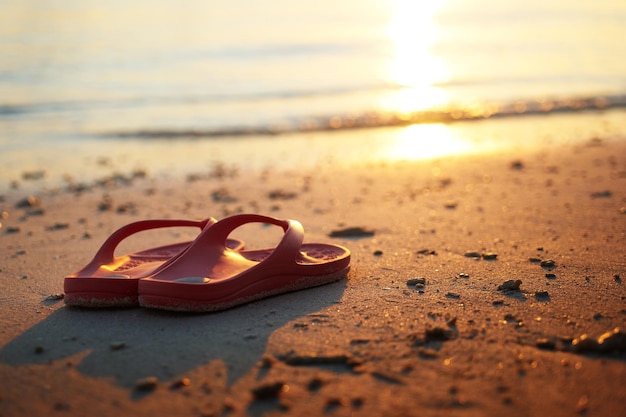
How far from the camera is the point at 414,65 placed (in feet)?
62.4

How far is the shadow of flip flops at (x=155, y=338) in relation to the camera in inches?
99.6

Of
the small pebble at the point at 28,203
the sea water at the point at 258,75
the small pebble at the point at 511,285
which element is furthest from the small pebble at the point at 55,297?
the sea water at the point at 258,75

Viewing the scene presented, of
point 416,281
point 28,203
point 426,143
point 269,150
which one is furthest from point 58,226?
point 426,143

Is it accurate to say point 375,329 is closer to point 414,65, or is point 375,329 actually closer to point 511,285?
point 511,285

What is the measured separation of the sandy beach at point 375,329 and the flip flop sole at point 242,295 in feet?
0.12

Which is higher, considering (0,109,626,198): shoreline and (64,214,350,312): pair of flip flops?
(0,109,626,198): shoreline

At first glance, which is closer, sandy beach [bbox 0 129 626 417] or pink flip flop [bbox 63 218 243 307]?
sandy beach [bbox 0 129 626 417]

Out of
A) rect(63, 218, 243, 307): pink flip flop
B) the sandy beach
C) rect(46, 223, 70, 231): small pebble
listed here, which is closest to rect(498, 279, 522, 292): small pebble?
the sandy beach

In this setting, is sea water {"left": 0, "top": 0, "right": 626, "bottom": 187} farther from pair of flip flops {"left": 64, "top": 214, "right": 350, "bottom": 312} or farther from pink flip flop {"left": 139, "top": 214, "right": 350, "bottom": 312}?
pink flip flop {"left": 139, "top": 214, "right": 350, "bottom": 312}

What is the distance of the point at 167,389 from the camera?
2.35 metres

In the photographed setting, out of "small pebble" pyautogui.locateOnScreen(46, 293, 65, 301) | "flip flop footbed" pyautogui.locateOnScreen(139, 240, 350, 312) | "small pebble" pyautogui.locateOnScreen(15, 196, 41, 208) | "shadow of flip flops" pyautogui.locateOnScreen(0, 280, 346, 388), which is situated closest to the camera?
"shadow of flip flops" pyautogui.locateOnScreen(0, 280, 346, 388)

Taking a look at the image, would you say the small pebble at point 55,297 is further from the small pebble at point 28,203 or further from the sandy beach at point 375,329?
the small pebble at point 28,203

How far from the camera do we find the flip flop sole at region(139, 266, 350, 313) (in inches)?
117

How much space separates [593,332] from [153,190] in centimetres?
443
